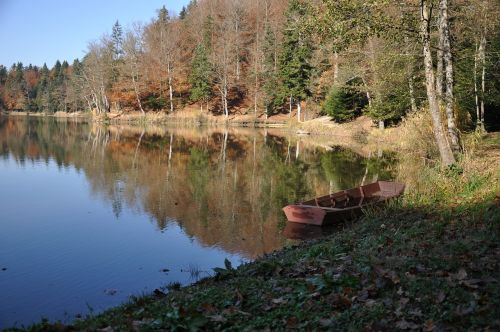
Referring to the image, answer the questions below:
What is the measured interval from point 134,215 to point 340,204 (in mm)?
7378

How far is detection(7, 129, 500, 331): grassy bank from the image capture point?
482 centimetres

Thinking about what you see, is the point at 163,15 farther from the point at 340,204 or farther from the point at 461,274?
the point at 461,274

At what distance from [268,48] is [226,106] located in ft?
32.7

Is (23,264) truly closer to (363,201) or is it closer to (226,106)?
(363,201)

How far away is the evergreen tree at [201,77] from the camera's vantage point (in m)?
65.6

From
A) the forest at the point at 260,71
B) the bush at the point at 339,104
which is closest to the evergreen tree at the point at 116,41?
the forest at the point at 260,71

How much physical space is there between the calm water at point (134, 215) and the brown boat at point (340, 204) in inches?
37.4

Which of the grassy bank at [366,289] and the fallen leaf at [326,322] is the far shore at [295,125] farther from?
the fallen leaf at [326,322]

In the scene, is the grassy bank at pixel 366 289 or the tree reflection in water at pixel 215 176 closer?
the grassy bank at pixel 366 289

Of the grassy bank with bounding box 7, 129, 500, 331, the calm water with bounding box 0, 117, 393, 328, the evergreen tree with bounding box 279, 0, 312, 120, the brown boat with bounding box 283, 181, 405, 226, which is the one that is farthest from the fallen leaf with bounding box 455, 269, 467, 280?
the evergreen tree with bounding box 279, 0, 312, 120

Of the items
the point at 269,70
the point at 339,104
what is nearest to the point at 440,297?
the point at 339,104

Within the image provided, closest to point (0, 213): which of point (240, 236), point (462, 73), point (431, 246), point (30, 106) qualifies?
point (240, 236)

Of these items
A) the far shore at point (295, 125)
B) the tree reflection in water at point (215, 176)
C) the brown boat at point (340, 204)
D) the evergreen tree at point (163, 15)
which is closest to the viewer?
the brown boat at point (340, 204)

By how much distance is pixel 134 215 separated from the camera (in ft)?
53.8
